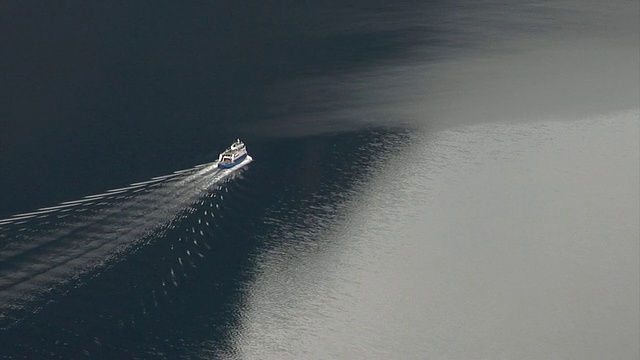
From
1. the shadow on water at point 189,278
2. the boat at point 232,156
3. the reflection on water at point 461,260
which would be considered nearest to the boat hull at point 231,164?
the boat at point 232,156

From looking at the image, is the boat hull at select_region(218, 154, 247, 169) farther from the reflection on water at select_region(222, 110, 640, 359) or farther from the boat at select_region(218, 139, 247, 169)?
the reflection on water at select_region(222, 110, 640, 359)

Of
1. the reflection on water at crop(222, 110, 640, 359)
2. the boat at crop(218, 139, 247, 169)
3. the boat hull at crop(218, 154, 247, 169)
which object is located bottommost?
the reflection on water at crop(222, 110, 640, 359)

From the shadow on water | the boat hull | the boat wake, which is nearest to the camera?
the shadow on water

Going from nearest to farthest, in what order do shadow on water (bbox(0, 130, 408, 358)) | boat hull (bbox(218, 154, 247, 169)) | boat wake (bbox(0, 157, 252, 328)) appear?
shadow on water (bbox(0, 130, 408, 358)) → boat wake (bbox(0, 157, 252, 328)) → boat hull (bbox(218, 154, 247, 169))

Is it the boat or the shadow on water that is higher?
the boat

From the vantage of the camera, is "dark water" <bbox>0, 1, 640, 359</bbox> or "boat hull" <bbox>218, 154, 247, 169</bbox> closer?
"dark water" <bbox>0, 1, 640, 359</bbox>

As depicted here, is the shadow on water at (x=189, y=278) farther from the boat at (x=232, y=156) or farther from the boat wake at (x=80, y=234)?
the boat at (x=232, y=156)

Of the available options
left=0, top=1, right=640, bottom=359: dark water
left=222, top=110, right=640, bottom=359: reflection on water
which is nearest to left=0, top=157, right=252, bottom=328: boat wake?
left=0, top=1, right=640, bottom=359: dark water
